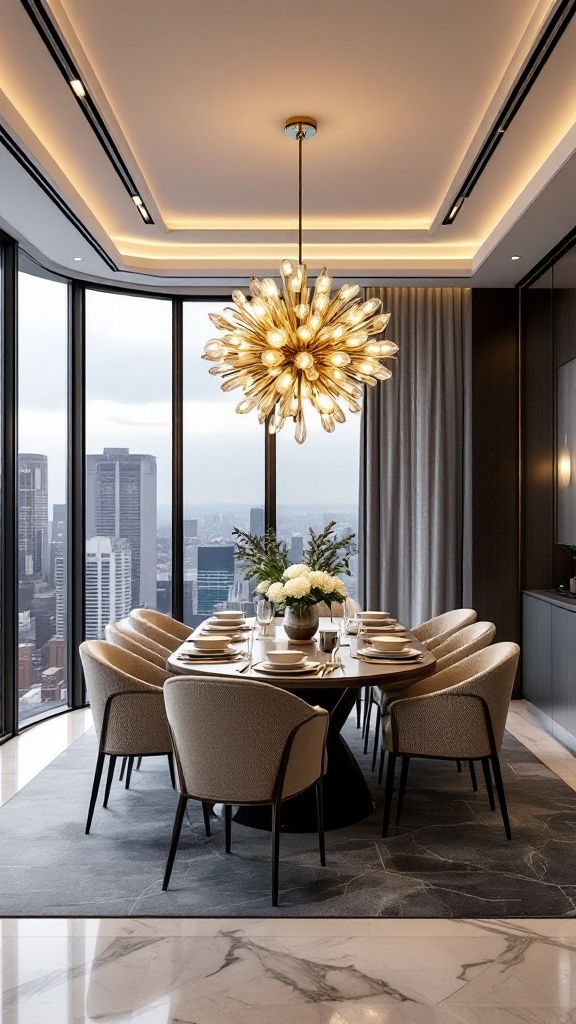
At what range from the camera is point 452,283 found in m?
5.61

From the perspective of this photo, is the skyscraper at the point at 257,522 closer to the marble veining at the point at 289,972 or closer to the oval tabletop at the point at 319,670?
the oval tabletop at the point at 319,670

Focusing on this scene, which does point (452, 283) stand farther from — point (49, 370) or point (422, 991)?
point (422, 991)

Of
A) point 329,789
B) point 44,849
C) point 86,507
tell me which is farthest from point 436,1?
point 86,507

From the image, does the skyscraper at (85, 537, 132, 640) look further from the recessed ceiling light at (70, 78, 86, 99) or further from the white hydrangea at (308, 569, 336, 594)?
the recessed ceiling light at (70, 78, 86, 99)

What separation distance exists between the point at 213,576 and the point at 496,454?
2199 mm

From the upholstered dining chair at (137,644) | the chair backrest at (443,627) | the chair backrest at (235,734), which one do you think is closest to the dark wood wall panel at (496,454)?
the chair backrest at (443,627)

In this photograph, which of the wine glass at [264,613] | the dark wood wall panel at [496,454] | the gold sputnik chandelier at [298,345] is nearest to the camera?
the gold sputnik chandelier at [298,345]

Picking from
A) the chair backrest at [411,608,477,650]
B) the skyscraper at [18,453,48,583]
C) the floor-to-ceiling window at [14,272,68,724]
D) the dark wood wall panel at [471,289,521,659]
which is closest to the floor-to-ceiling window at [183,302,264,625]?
→ the floor-to-ceiling window at [14,272,68,724]

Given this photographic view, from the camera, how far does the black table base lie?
3.41 metres

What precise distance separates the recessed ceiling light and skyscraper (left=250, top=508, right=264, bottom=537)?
10.7 ft

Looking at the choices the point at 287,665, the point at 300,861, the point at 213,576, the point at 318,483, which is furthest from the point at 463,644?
the point at 213,576

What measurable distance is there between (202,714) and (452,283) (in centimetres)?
392

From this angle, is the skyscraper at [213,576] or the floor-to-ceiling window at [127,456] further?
the skyscraper at [213,576]

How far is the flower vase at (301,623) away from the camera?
12.4ft
